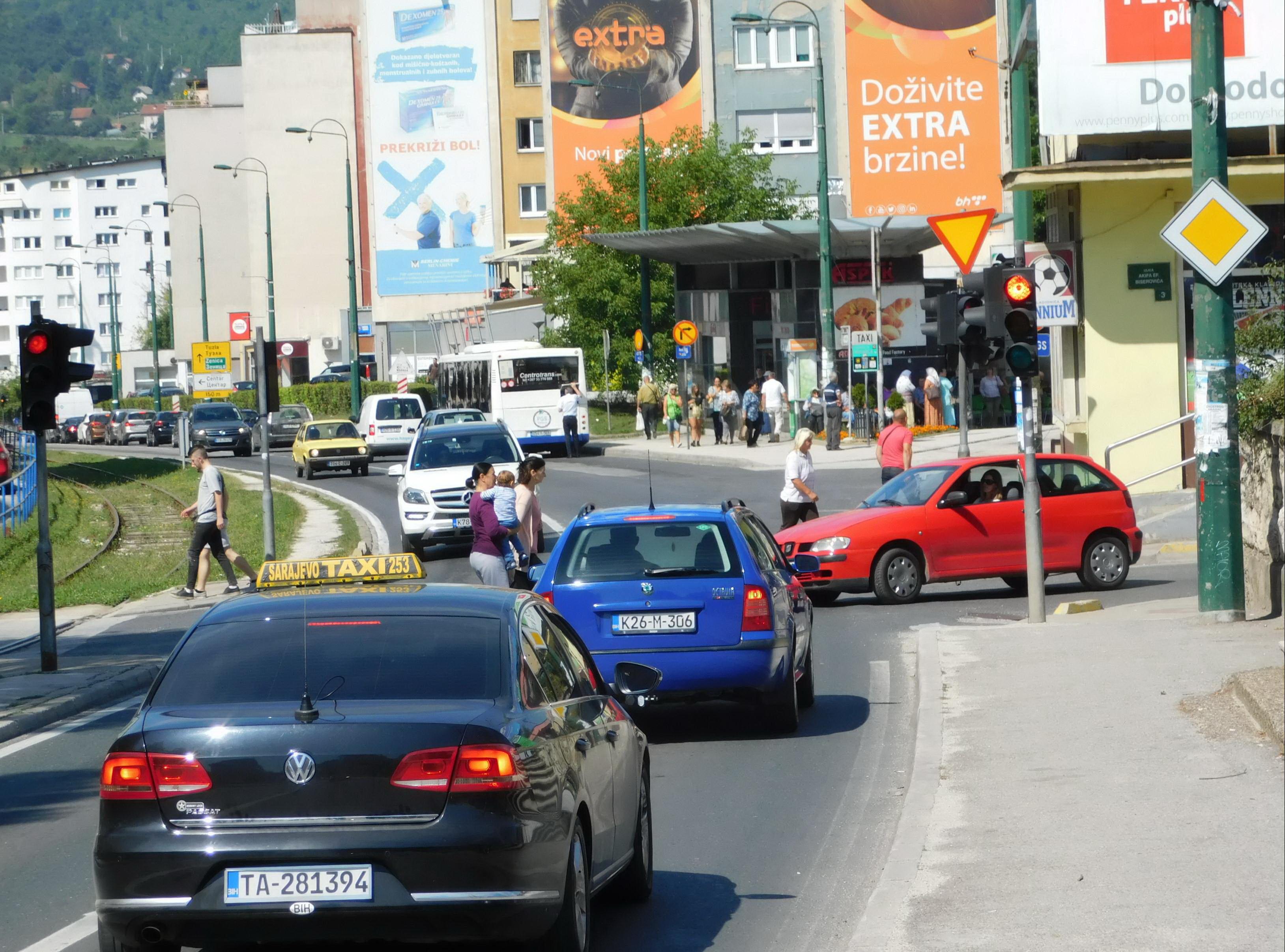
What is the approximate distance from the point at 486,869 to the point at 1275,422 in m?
9.47

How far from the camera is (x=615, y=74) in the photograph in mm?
72188

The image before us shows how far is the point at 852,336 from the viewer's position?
3888 cm

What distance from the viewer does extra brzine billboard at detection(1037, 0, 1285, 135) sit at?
24.5 meters

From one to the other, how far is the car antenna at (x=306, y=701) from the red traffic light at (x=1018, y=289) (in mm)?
10466

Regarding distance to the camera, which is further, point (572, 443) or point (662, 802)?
point (572, 443)

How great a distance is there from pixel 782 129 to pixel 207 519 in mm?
51799

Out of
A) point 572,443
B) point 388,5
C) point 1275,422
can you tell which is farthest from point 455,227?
point 1275,422

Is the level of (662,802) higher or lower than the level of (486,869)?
lower

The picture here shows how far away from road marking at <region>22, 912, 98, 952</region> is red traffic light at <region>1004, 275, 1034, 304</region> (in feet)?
33.8

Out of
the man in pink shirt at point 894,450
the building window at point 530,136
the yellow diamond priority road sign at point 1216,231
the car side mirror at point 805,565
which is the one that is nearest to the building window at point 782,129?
the building window at point 530,136

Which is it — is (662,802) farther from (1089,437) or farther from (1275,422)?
(1089,437)

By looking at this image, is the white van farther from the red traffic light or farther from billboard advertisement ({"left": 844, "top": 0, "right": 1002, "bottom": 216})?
the red traffic light

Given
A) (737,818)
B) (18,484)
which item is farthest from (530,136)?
(737,818)

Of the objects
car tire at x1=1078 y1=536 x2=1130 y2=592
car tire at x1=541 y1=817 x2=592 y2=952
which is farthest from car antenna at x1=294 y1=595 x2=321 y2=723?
car tire at x1=1078 y1=536 x2=1130 y2=592
